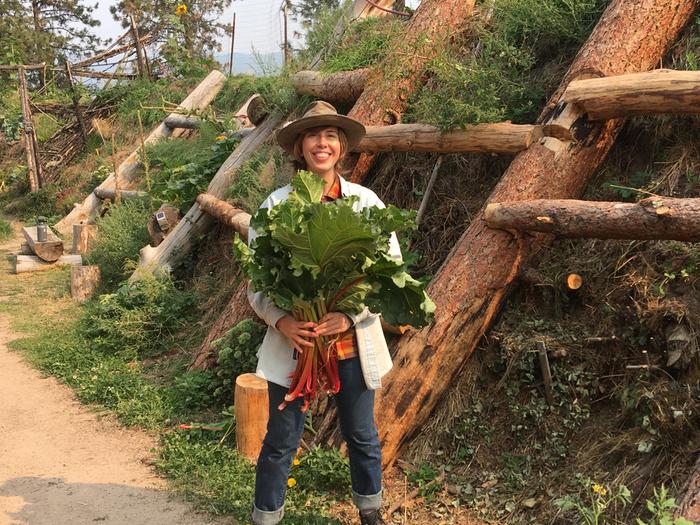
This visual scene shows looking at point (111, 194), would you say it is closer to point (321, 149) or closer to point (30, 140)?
point (30, 140)

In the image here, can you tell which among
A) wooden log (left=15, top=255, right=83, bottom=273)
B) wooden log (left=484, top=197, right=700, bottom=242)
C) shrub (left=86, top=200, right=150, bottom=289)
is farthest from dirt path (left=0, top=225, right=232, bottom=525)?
wooden log (left=15, top=255, right=83, bottom=273)

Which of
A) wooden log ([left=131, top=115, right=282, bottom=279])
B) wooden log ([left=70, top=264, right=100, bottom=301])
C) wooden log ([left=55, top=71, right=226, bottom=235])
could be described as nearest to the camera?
wooden log ([left=131, top=115, right=282, bottom=279])

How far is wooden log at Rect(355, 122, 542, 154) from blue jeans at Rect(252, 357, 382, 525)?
2.23 meters

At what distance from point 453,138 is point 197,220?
12.9ft

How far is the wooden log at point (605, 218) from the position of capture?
A: 11.3 ft

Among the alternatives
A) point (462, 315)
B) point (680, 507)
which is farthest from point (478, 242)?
point (680, 507)

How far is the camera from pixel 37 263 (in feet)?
34.1

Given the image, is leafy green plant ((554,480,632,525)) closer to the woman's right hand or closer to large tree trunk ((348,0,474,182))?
the woman's right hand

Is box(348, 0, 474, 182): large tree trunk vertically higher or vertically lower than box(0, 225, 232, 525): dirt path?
higher

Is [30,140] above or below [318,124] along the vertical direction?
below

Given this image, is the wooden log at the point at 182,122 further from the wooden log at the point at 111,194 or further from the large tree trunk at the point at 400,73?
the large tree trunk at the point at 400,73

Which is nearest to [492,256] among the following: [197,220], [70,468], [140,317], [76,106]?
[70,468]

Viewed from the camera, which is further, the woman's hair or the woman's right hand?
the woman's hair

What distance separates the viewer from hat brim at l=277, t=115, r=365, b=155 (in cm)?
325
